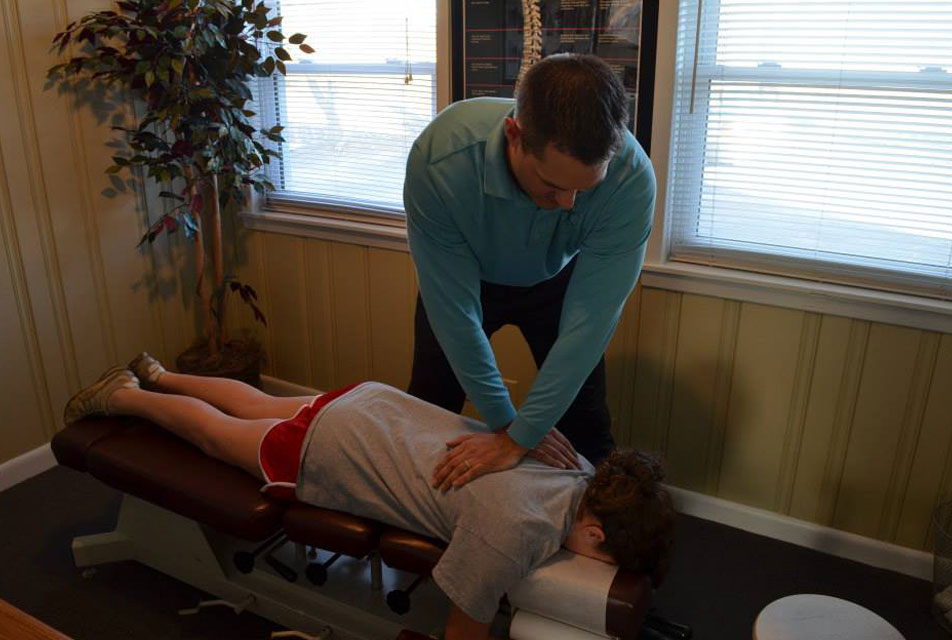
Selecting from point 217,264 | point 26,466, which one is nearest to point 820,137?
point 217,264

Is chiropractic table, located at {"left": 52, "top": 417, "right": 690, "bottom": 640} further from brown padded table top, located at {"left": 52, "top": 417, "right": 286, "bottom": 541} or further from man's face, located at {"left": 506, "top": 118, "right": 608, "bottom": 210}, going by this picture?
man's face, located at {"left": 506, "top": 118, "right": 608, "bottom": 210}

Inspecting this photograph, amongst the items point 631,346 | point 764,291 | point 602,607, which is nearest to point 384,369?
point 631,346

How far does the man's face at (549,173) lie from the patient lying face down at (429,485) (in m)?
0.53

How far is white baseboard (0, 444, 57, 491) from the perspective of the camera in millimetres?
2447

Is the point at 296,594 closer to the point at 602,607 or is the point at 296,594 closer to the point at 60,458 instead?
the point at 60,458

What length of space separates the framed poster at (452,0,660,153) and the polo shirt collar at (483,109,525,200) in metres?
0.82

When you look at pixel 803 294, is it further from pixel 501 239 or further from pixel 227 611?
pixel 227 611

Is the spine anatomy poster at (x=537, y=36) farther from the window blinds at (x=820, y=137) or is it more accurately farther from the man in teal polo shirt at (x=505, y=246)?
the man in teal polo shirt at (x=505, y=246)

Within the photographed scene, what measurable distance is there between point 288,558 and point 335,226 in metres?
1.28

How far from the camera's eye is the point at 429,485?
151 cm

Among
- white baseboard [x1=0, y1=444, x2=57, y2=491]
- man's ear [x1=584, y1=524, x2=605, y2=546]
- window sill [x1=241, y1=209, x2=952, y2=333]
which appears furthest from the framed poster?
white baseboard [x1=0, y1=444, x2=57, y2=491]

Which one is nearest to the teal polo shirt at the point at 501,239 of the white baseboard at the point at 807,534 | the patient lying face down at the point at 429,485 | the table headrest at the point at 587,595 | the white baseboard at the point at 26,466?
the patient lying face down at the point at 429,485

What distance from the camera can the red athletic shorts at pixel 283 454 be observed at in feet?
5.40

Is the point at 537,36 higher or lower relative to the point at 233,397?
higher
